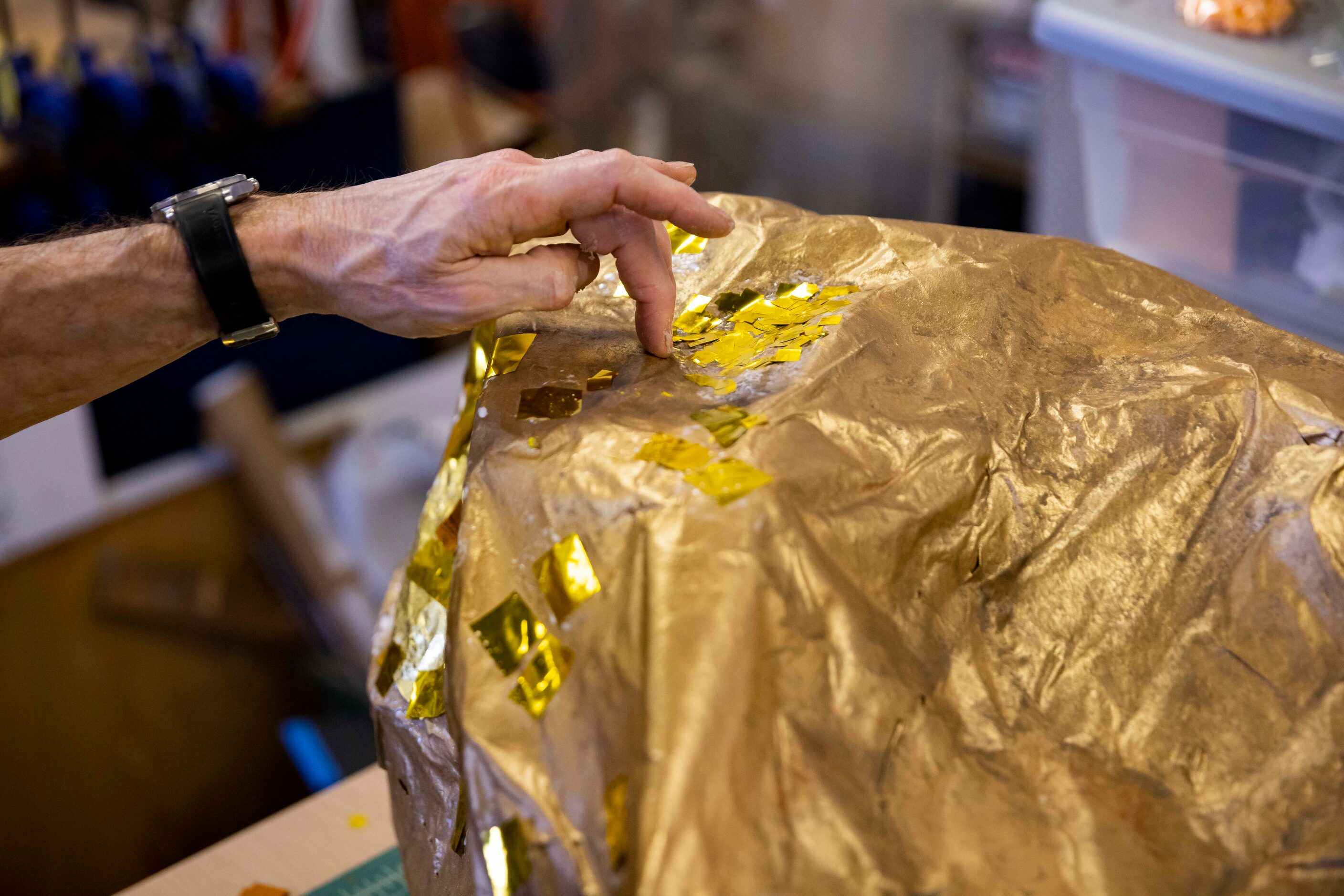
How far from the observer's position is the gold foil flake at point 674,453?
60 cm

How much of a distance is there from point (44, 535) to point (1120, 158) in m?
1.68

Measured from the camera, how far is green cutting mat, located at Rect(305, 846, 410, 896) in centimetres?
86

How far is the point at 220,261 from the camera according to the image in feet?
2.51

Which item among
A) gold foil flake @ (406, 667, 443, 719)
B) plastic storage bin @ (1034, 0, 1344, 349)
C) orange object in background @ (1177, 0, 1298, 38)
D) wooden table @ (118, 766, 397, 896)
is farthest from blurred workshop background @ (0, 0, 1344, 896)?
gold foil flake @ (406, 667, 443, 719)

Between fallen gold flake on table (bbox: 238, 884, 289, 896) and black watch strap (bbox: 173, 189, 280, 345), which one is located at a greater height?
black watch strap (bbox: 173, 189, 280, 345)

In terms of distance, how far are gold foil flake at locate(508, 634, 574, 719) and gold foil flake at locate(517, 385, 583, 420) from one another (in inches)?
6.0

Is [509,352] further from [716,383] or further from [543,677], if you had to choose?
[543,677]

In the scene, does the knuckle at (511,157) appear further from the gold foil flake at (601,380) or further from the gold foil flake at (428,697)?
the gold foil flake at (428,697)

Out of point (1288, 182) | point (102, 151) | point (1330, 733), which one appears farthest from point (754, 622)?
point (102, 151)

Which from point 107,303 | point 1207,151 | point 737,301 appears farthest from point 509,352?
point 1207,151

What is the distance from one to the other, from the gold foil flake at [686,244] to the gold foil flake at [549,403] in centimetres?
19

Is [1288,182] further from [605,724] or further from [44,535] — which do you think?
[44,535]

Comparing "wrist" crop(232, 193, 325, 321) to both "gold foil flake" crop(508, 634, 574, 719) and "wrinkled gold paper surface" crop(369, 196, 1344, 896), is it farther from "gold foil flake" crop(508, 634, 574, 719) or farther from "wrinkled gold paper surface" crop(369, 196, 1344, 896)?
"gold foil flake" crop(508, 634, 574, 719)

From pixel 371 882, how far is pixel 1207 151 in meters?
0.99
